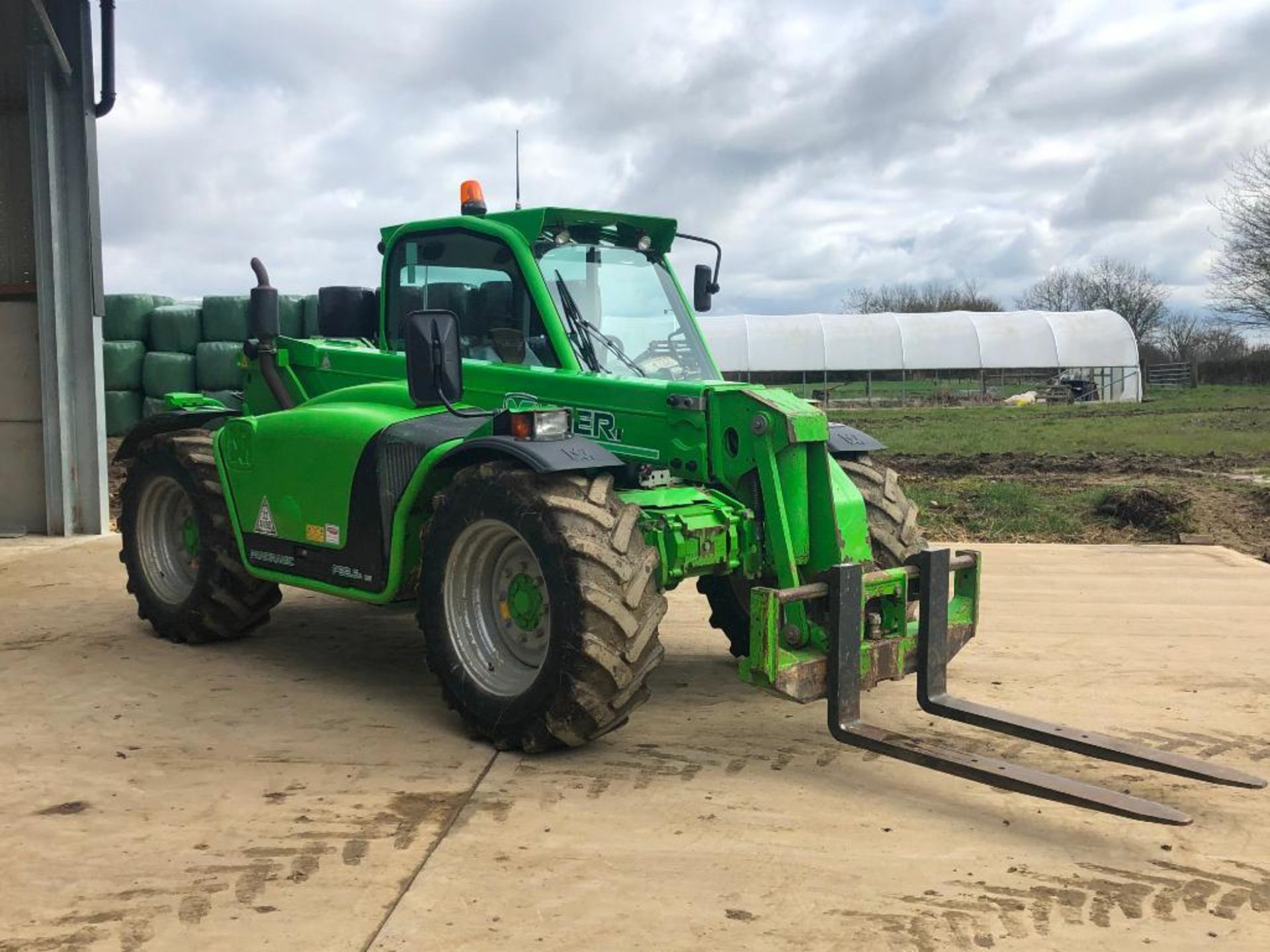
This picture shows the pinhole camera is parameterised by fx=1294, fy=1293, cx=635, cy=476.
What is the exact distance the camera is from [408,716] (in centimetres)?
590

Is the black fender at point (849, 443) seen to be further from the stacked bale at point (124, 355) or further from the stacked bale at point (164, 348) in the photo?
the stacked bale at point (124, 355)

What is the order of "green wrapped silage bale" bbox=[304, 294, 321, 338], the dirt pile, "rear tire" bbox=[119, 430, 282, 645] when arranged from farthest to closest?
1. "green wrapped silage bale" bbox=[304, 294, 321, 338]
2. the dirt pile
3. "rear tire" bbox=[119, 430, 282, 645]

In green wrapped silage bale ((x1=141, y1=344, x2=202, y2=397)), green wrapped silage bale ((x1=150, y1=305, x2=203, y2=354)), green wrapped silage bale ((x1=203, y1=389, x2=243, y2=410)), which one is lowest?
green wrapped silage bale ((x1=203, y1=389, x2=243, y2=410))

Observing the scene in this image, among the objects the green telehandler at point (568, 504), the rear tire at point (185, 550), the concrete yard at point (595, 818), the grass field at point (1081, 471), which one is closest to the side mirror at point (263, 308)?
the green telehandler at point (568, 504)

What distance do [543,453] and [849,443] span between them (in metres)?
2.02

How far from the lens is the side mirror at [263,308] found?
7184mm

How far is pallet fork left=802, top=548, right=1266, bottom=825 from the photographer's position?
450 cm

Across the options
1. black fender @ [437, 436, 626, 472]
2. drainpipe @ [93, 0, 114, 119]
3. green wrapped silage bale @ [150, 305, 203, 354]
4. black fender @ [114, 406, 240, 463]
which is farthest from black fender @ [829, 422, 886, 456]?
green wrapped silage bale @ [150, 305, 203, 354]

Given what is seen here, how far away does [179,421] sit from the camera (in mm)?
7676

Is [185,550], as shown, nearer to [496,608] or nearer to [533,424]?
[496,608]

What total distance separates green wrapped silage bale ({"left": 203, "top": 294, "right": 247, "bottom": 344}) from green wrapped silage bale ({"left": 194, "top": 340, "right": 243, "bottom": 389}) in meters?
0.21

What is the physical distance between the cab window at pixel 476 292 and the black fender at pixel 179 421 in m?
1.59

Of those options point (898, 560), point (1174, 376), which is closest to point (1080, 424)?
point (898, 560)

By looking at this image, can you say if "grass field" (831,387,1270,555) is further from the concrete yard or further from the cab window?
the cab window
